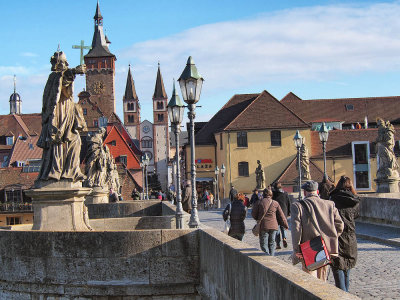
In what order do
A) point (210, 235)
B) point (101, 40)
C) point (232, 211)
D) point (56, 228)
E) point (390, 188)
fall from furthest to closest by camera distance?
point (101, 40), point (390, 188), point (232, 211), point (56, 228), point (210, 235)

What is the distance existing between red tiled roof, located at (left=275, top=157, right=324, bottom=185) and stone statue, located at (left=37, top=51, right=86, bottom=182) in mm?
43834

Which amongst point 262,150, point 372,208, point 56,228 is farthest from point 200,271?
point 262,150

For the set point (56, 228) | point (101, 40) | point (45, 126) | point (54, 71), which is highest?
point (101, 40)

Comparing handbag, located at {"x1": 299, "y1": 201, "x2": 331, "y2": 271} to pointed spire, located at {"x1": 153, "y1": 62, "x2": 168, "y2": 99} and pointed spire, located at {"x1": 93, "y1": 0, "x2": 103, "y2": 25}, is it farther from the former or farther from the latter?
pointed spire, located at {"x1": 153, "y1": 62, "x2": 168, "y2": 99}

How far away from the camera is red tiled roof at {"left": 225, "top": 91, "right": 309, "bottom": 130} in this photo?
60312 millimetres

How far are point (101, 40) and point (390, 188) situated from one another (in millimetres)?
111217

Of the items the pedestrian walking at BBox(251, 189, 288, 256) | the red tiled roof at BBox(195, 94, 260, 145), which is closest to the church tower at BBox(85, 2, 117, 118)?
the red tiled roof at BBox(195, 94, 260, 145)

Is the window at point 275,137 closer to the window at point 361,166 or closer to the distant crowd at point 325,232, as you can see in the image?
the window at point 361,166

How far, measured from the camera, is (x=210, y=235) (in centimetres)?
787

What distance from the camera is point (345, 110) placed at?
231 feet

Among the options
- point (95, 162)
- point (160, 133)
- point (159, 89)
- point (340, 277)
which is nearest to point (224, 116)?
point (95, 162)

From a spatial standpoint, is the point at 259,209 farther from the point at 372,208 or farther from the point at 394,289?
the point at 372,208

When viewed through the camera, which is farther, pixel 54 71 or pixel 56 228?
pixel 54 71

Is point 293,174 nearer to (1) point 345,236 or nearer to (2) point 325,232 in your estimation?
(1) point 345,236
